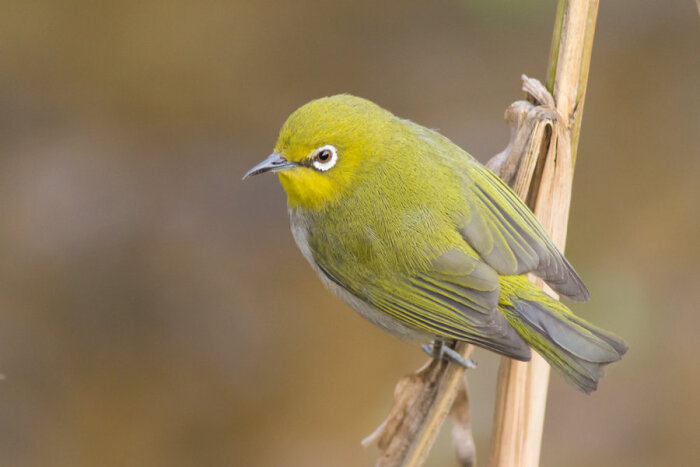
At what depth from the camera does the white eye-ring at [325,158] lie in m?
3.26

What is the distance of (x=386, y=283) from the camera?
3389mm

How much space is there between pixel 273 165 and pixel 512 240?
98 centimetres

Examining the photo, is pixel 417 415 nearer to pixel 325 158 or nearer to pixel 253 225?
pixel 325 158

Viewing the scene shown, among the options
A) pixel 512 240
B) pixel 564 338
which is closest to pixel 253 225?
pixel 512 240

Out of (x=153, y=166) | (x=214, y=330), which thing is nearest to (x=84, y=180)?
(x=153, y=166)

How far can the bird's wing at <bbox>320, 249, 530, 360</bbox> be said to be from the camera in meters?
3.19

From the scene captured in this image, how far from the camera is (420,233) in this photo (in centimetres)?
329

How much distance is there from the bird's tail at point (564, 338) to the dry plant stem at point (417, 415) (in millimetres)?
321

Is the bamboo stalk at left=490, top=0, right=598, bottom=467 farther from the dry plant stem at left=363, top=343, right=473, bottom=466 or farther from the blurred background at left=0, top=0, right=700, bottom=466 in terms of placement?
the blurred background at left=0, top=0, right=700, bottom=466

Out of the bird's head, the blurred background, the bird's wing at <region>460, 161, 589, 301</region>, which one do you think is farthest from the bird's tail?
the blurred background

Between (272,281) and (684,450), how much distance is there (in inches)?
107

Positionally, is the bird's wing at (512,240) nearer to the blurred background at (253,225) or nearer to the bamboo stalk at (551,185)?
the bamboo stalk at (551,185)

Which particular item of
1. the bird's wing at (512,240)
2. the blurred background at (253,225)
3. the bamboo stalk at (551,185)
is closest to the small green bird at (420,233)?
the bird's wing at (512,240)

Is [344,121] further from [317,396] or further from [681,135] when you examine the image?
[681,135]
